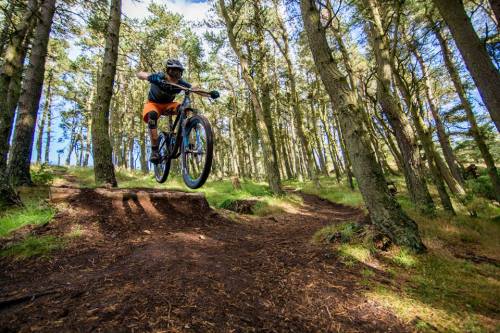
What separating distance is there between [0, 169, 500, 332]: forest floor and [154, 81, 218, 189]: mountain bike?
128 centimetres

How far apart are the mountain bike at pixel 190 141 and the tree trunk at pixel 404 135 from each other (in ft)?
20.4

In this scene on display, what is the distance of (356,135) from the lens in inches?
234

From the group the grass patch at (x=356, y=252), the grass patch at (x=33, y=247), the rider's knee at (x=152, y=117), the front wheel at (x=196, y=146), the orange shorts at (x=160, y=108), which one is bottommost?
the grass patch at (x=356, y=252)

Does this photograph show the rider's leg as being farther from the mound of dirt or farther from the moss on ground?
the mound of dirt

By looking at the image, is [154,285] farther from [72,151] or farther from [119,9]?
[72,151]

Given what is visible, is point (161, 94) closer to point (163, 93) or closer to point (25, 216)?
point (163, 93)

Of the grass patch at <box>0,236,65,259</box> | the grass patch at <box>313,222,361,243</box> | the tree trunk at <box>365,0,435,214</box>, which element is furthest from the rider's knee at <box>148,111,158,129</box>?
the tree trunk at <box>365,0,435,214</box>

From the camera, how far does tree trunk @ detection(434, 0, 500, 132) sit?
18.5ft

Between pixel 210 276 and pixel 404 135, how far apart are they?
24.4ft

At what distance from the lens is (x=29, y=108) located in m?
8.72

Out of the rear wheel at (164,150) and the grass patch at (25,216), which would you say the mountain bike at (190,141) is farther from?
the grass patch at (25,216)

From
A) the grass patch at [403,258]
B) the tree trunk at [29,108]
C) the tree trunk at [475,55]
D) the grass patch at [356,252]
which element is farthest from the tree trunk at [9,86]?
the tree trunk at [475,55]

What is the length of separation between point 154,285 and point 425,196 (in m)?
7.98

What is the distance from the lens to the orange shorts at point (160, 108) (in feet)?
19.6
